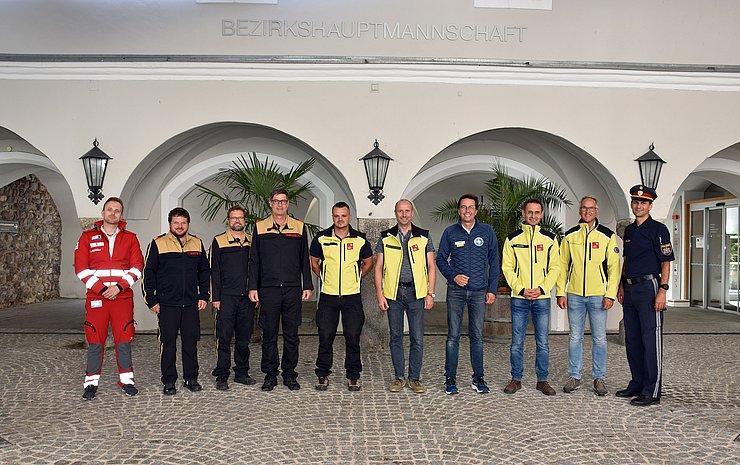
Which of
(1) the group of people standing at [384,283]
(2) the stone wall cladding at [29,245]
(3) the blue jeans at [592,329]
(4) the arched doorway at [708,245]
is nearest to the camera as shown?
(1) the group of people standing at [384,283]

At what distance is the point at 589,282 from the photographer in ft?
17.1

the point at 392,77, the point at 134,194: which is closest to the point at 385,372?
the point at 392,77

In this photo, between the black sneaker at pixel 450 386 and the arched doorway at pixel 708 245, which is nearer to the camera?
the black sneaker at pixel 450 386

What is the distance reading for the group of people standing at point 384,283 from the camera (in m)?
5.14

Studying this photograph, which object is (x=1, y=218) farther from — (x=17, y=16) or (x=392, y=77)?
(x=392, y=77)

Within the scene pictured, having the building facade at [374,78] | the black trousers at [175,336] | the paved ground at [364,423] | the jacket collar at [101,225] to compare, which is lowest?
the paved ground at [364,423]

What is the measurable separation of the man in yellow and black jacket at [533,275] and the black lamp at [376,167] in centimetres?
226

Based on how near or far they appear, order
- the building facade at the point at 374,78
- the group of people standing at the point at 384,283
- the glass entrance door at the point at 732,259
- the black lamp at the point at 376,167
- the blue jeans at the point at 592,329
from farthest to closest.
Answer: the glass entrance door at the point at 732,259 → the building facade at the point at 374,78 → the black lamp at the point at 376,167 → the blue jeans at the point at 592,329 → the group of people standing at the point at 384,283

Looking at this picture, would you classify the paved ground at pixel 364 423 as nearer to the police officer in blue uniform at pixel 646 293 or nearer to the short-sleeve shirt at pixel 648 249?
the police officer in blue uniform at pixel 646 293

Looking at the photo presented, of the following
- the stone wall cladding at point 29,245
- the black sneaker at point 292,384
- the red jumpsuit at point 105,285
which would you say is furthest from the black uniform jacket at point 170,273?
the stone wall cladding at point 29,245

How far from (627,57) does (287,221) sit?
15.5 feet

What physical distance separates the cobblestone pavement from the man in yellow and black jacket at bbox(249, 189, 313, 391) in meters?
0.39

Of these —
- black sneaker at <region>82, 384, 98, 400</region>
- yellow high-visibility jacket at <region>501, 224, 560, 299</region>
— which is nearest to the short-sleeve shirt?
yellow high-visibility jacket at <region>501, 224, 560, 299</region>

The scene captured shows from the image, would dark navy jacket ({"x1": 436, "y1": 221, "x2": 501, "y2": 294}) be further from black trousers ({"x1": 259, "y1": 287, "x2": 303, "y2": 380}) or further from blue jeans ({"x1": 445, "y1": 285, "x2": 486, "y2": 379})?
black trousers ({"x1": 259, "y1": 287, "x2": 303, "y2": 380})
